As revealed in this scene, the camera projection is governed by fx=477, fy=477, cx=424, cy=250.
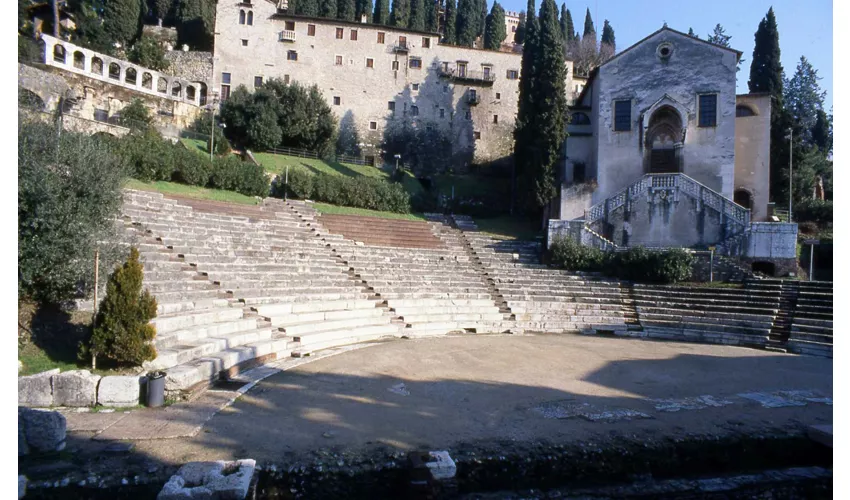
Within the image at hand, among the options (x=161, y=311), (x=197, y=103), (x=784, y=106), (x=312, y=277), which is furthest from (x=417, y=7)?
(x=161, y=311)

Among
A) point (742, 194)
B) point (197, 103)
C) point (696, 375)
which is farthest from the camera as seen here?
point (197, 103)

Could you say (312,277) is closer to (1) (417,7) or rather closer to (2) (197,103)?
(2) (197,103)

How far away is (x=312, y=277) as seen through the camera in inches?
624

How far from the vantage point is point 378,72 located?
149 ft

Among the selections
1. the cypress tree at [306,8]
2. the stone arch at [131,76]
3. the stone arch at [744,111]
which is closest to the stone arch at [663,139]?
the stone arch at [744,111]

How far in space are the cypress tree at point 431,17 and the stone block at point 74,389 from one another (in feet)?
216

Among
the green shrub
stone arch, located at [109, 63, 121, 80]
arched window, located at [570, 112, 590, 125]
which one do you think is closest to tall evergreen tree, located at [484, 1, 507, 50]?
arched window, located at [570, 112, 590, 125]

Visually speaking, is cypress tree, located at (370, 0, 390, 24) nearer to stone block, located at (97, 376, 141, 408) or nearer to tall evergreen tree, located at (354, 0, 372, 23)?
tall evergreen tree, located at (354, 0, 372, 23)

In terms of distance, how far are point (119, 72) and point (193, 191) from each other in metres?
23.4

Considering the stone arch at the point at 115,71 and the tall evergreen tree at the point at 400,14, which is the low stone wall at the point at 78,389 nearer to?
the stone arch at the point at 115,71

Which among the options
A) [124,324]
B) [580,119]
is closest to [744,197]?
[580,119]

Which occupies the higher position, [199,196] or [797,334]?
[199,196]

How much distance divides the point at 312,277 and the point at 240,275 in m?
2.67

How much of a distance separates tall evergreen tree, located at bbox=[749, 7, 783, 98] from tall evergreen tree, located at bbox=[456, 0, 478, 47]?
3729 cm
